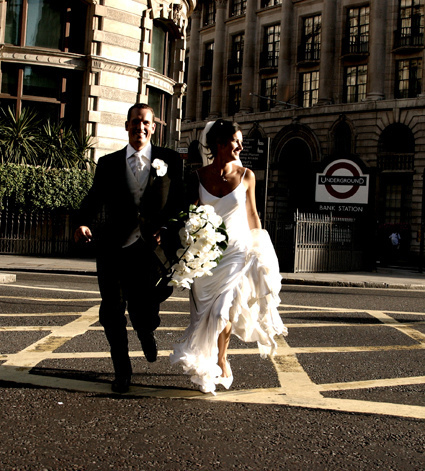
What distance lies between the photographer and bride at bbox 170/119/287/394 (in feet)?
Result: 16.0

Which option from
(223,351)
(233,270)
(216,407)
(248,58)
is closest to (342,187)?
(233,270)

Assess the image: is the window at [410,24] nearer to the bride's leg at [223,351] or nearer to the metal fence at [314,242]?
the metal fence at [314,242]

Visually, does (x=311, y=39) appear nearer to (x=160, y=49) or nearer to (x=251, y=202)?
(x=160, y=49)

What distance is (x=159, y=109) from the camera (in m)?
26.6

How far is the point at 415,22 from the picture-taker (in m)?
40.5

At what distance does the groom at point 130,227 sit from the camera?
15.2 ft

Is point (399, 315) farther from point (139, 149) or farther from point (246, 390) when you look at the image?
point (139, 149)

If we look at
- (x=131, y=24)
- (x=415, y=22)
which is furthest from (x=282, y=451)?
(x=415, y=22)

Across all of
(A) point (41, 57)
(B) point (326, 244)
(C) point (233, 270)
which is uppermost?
(A) point (41, 57)

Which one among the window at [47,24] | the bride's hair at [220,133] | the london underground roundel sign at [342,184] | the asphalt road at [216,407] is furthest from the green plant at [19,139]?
the bride's hair at [220,133]

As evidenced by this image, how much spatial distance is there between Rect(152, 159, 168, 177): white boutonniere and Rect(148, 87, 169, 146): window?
2139 centimetres

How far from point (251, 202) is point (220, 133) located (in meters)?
0.59

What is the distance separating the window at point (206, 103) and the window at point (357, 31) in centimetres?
1374

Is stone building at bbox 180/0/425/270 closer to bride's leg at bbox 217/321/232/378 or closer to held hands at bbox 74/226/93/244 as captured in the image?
bride's leg at bbox 217/321/232/378
